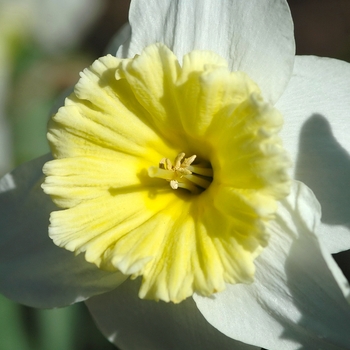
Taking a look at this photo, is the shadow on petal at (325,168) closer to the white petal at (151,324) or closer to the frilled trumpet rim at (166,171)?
the frilled trumpet rim at (166,171)

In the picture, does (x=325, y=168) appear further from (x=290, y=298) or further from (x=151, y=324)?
(x=151, y=324)

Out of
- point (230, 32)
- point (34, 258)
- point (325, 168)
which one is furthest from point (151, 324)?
Result: point (230, 32)

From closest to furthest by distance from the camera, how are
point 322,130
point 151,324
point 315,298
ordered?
point 315,298 < point 322,130 < point 151,324

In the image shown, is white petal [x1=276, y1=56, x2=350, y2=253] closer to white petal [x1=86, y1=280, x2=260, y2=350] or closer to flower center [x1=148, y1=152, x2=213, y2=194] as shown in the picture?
flower center [x1=148, y1=152, x2=213, y2=194]

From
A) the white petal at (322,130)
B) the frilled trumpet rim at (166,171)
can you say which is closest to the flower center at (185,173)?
the frilled trumpet rim at (166,171)

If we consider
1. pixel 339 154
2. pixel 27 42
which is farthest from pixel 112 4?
pixel 339 154

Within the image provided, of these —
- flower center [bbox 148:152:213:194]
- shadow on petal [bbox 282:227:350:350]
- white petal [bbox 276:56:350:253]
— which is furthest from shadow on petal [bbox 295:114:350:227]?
flower center [bbox 148:152:213:194]
